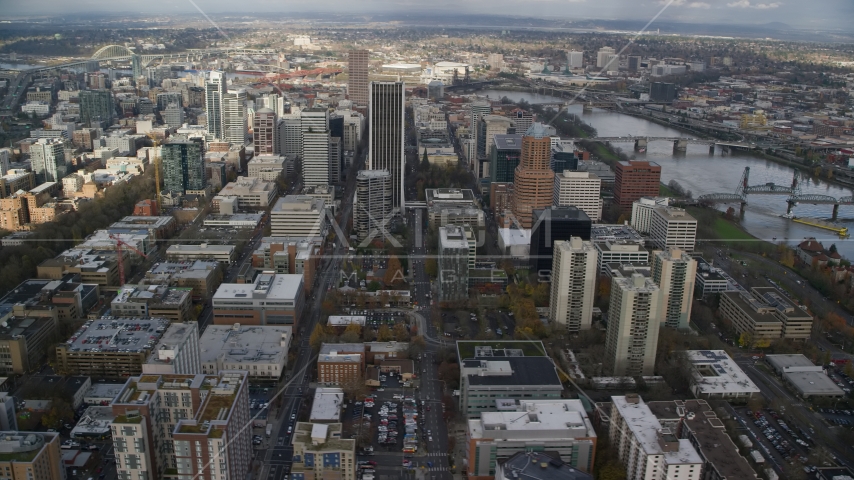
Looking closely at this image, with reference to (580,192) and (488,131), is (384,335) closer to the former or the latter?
(580,192)

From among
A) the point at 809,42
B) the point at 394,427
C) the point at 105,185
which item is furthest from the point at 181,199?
the point at 809,42

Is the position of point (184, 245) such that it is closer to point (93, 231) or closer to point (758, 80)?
point (93, 231)

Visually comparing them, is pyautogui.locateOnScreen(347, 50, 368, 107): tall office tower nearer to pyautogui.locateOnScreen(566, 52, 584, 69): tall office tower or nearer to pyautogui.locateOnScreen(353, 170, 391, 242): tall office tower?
pyautogui.locateOnScreen(566, 52, 584, 69): tall office tower

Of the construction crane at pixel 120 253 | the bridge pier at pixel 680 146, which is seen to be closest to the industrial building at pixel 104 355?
the construction crane at pixel 120 253

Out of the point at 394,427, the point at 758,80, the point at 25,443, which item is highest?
the point at 758,80

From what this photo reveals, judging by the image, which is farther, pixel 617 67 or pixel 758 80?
pixel 758 80

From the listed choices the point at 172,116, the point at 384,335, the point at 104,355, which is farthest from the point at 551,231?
the point at 172,116
